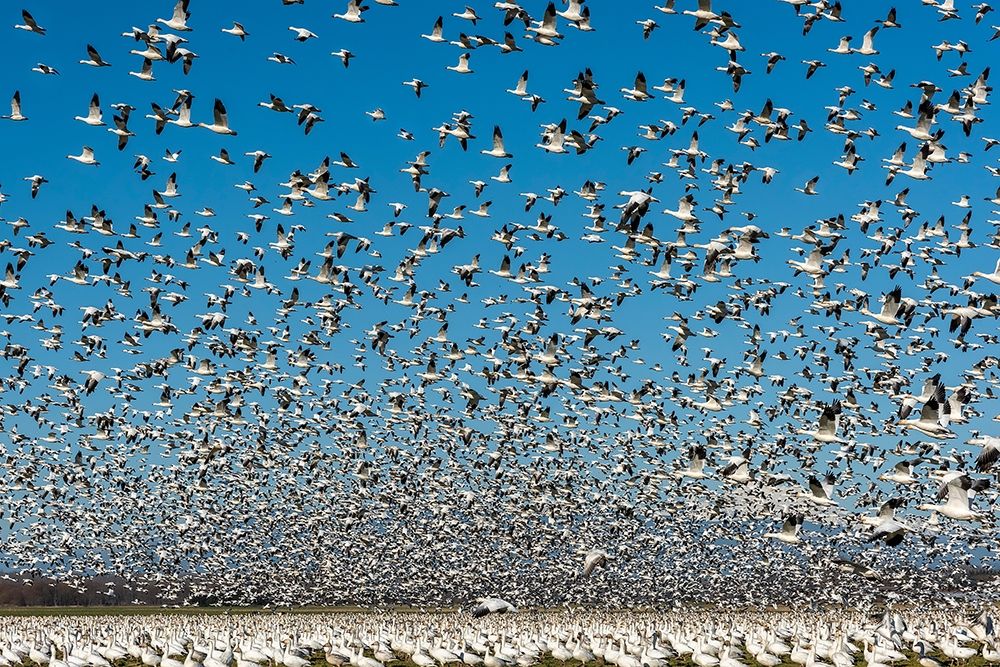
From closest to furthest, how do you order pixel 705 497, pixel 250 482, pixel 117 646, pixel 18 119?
pixel 18 119 → pixel 117 646 → pixel 250 482 → pixel 705 497

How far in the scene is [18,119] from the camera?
124 feet

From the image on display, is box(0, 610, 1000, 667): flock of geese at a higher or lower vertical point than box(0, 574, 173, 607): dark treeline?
higher

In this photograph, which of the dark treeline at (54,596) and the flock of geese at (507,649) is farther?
the dark treeline at (54,596)

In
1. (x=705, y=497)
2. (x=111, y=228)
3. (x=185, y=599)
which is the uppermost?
(x=111, y=228)

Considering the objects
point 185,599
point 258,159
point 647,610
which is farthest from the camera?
point 185,599

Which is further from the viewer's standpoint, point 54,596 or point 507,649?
point 54,596

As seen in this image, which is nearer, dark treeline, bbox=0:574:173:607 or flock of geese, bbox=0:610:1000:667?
flock of geese, bbox=0:610:1000:667

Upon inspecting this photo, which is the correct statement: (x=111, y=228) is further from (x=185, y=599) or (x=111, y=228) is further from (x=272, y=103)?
(x=185, y=599)

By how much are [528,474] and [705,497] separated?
41.9 feet

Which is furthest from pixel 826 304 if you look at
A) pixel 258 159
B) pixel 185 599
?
pixel 185 599

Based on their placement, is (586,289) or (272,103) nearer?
(272,103)

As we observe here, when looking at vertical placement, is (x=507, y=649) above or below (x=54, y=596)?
above

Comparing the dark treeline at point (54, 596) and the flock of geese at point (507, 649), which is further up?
the flock of geese at point (507, 649)

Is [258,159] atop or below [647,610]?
atop
